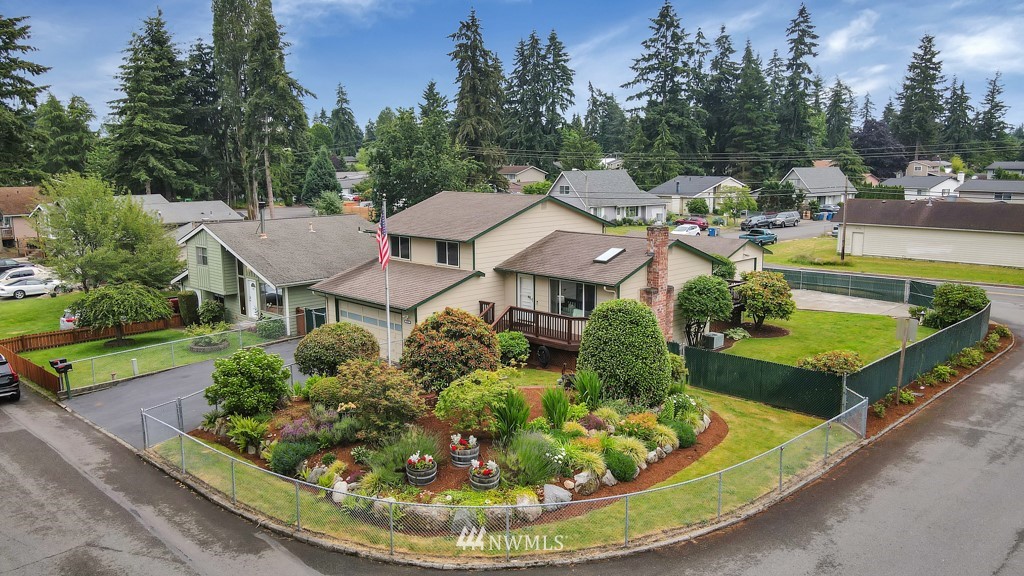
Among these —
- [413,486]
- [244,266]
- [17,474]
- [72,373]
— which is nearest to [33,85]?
[244,266]

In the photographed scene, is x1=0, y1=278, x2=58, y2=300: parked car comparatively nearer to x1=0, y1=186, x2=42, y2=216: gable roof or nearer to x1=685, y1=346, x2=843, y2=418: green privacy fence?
x1=0, y1=186, x2=42, y2=216: gable roof

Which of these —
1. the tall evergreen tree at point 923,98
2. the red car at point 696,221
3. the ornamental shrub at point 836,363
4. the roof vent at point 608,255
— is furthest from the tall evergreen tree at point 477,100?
the tall evergreen tree at point 923,98

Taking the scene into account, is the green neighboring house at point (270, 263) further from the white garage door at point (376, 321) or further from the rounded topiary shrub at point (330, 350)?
the rounded topiary shrub at point (330, 350)

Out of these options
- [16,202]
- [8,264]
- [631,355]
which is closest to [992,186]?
[631,355]

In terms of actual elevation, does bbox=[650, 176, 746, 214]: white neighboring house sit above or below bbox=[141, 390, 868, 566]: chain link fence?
above

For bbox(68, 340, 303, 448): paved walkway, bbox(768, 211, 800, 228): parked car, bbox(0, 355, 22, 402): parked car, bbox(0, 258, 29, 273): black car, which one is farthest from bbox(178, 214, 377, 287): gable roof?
bbox(768, 211, 800, 228): parked car
